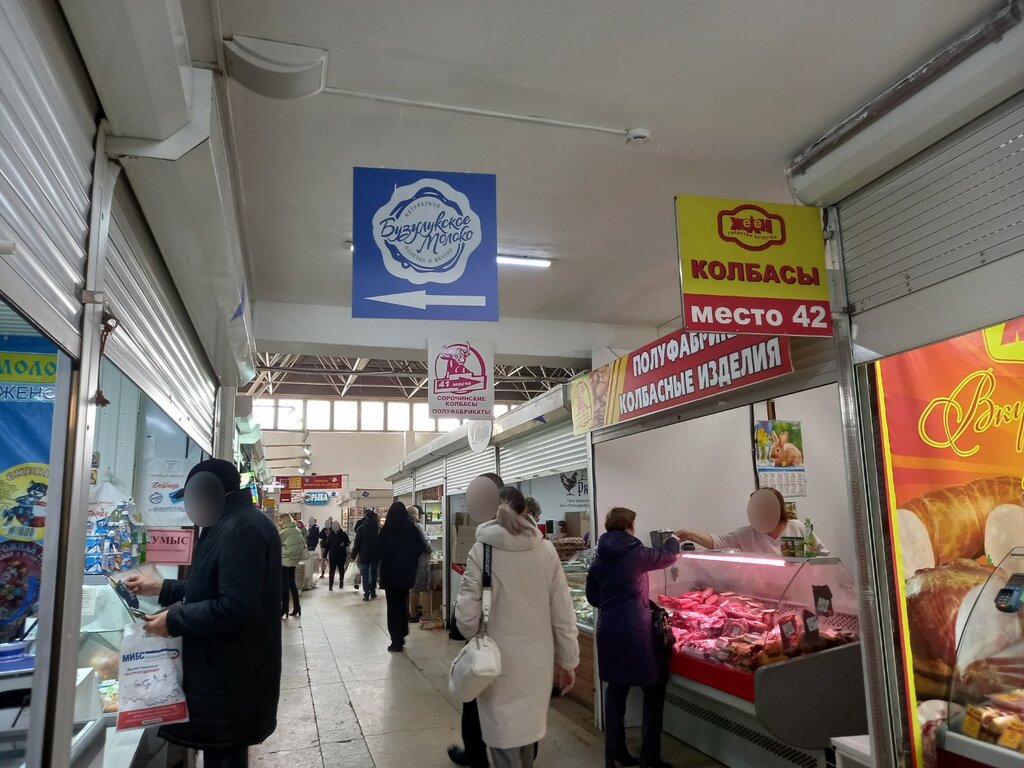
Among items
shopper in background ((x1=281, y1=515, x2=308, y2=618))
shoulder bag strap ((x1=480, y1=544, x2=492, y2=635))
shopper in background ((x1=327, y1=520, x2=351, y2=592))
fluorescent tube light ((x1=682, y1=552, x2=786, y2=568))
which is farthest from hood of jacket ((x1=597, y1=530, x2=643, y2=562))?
shopper in background ((x1=327, y1=520, x2=351, y2=592))

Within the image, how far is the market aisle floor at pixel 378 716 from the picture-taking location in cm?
491

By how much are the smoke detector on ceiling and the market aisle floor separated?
154 inches

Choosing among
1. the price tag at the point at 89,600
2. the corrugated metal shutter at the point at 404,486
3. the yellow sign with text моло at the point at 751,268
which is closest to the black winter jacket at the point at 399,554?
the price tag at the point at 89,600

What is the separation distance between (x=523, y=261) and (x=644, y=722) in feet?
11.5

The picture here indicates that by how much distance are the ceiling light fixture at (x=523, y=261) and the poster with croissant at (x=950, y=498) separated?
311cm

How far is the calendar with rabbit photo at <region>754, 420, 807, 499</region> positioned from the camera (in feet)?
16.6

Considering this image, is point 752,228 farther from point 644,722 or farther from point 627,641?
point 644,722

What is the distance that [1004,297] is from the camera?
266cm

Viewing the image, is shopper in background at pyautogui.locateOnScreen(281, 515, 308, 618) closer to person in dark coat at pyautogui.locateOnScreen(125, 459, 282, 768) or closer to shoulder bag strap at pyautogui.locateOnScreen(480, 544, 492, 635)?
shoulder bag strap at pyautogui.locateOnScreen(480, 544, 492, 635)

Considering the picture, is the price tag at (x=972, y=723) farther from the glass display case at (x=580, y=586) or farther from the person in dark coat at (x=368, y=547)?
the person in dark coat at (x=368, y=547)

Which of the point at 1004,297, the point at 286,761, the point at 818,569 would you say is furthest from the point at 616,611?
the point at 1004,297

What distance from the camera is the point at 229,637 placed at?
2.75 metres

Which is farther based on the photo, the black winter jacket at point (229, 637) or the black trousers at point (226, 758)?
the black trousers at point (226, 758)

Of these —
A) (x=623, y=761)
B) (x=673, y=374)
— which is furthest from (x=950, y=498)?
(x=623, y=761)
